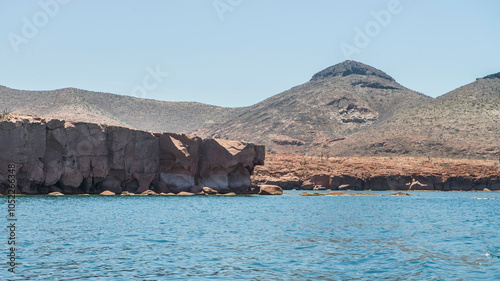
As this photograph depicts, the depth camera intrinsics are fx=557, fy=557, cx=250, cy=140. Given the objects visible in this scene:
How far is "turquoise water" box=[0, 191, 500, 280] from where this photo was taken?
14.9 metres

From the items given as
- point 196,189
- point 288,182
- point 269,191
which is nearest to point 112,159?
point 196,189

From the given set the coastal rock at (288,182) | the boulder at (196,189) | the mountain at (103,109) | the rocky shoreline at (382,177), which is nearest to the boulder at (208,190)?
the boulder at (196,189)

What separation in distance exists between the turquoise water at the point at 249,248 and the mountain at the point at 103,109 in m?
108

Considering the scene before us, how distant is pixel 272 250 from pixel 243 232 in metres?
5.42

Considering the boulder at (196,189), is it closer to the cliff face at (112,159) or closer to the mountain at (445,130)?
the cliff face at (112,159)

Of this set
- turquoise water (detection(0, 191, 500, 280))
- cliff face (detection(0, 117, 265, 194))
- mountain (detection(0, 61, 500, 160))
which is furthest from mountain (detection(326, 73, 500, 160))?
turquoise water (detection(0, 191, 500, 280))

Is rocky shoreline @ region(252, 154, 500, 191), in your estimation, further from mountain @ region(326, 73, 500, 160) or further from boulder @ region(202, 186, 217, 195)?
boulder @ region(202, 186, 217, 195)

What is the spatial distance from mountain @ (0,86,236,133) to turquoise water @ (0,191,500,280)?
108 m

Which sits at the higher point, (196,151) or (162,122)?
(162,122)

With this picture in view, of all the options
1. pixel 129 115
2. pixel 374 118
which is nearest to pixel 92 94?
pixel 129 115

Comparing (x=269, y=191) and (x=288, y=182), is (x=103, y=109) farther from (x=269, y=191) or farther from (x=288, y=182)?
(x=269, y=191)

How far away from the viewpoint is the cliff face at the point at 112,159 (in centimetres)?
4625

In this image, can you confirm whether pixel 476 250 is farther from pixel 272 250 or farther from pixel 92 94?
pixel 92 94

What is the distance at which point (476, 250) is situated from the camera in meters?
19.4
